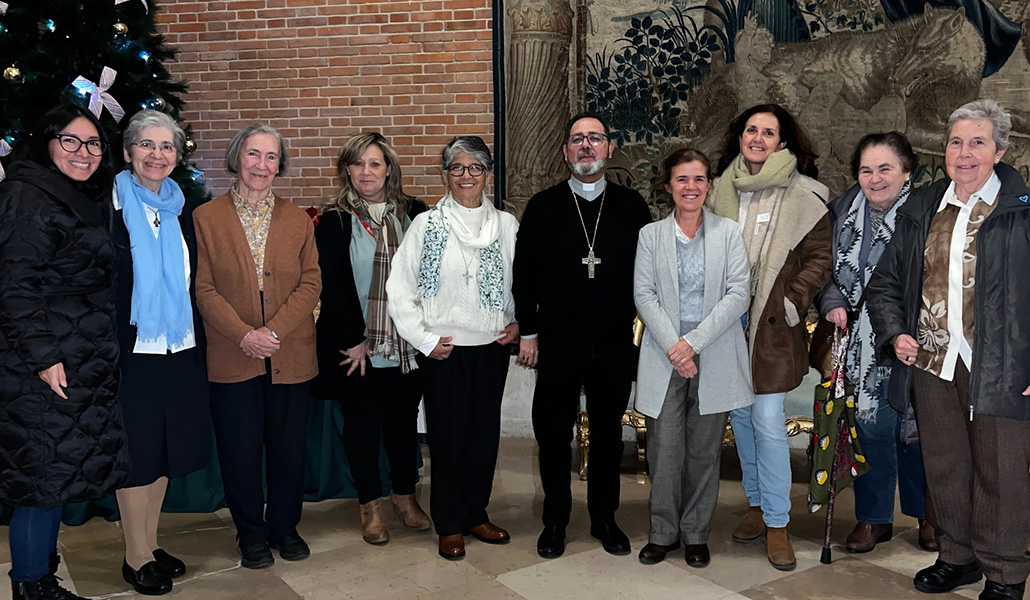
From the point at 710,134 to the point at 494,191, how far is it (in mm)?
1379

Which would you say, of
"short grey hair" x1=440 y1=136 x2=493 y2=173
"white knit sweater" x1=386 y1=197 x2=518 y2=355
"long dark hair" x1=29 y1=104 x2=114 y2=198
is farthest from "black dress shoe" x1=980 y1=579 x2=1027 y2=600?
"long dark hair" x1=29 y1=104 x2=114 y2=198

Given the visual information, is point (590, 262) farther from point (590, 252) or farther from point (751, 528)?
point (751, 528)

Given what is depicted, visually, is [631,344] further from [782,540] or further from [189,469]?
[189,469]

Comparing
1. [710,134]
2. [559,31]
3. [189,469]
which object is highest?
[559,31]

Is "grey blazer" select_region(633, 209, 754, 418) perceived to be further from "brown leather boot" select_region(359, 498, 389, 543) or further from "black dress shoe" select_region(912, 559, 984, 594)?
"brown leather boot" select_region(359, 498, 389, 543)

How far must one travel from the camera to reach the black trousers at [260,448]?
328 centimetres

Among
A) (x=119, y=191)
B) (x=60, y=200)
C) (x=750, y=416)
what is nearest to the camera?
(x=60, y=200)

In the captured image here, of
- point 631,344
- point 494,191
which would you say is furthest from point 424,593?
point 494,191

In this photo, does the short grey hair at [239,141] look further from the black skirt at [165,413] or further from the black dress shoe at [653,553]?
the black dress shoe at [653,553]

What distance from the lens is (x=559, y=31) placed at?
17.6ft

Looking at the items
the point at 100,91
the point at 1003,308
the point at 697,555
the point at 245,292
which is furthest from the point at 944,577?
the point at 100,91

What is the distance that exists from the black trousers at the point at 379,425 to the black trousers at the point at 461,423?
0.69 ft

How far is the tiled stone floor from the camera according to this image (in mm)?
3129

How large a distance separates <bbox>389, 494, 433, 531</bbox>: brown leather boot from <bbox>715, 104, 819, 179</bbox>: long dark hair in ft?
6.30
